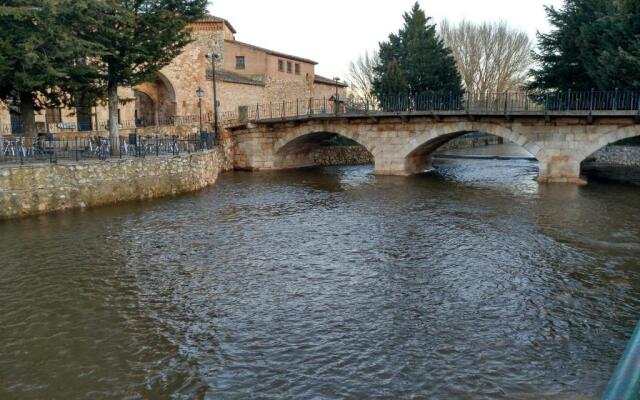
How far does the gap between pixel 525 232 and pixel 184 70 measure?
102 ft

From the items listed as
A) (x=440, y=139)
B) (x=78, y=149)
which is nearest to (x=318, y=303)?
(x=78, y=149)

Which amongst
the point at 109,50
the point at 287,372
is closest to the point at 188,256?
the point at 287,372

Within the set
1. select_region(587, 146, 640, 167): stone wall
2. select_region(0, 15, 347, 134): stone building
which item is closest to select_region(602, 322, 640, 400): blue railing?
select_region(0, 15, 347, 134): stone building

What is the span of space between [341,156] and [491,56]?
2332 centimetres

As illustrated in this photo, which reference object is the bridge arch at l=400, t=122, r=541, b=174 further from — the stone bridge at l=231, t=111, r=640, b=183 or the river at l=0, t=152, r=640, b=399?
the river at l=0, t=152, r=640, b=399

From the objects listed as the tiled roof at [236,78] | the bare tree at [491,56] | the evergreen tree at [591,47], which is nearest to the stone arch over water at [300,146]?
the tiled roof at [236,78]

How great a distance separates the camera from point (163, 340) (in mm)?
8141

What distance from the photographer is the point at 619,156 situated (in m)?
34.5

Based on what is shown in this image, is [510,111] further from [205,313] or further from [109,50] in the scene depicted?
[205,313]

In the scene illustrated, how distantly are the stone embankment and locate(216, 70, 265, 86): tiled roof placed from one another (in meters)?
10.2

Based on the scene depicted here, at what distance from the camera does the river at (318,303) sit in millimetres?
6953

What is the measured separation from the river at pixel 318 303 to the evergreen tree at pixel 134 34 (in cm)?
741

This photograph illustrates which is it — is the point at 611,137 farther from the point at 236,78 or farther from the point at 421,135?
the point at 236,78

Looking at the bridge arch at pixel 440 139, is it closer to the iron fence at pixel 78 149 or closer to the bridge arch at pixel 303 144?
the bridge arch at pixel 303 144
